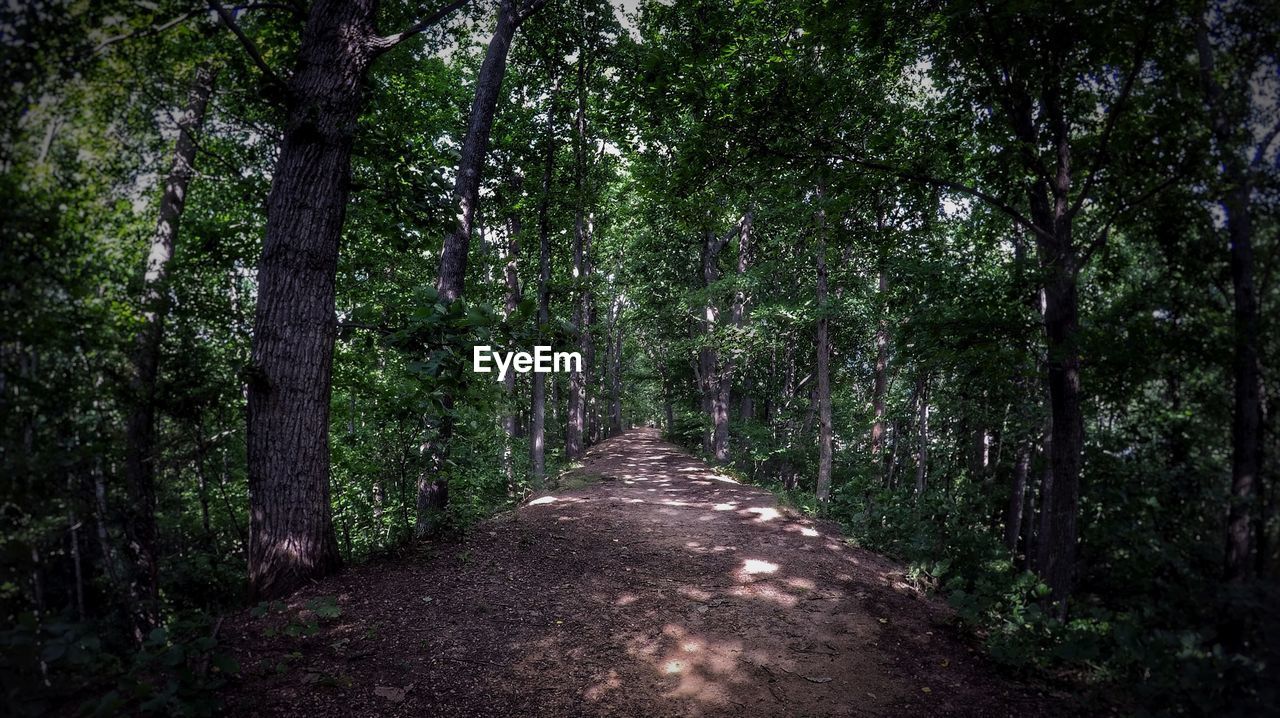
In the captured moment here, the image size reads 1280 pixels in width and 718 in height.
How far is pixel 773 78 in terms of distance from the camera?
17.5 feet

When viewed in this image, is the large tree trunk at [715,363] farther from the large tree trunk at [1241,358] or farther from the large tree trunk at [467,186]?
the large tree trunk at [1241,358]

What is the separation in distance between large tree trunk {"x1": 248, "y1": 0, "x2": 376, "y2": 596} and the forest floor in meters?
0.54

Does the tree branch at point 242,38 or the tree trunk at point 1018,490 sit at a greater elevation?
the tree branch at point 242,38

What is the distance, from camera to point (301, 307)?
397cm

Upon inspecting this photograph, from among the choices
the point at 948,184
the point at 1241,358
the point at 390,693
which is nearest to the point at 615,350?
the point at 948,184

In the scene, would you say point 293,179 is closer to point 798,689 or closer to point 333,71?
point 333,71

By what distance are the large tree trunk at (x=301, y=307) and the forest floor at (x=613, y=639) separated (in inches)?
21.2

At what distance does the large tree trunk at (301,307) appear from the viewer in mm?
3852

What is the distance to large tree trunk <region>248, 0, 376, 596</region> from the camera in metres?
3.85

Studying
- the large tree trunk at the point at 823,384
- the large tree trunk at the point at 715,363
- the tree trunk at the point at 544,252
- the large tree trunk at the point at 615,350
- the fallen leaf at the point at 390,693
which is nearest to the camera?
the fallen leaf at the point at 390,693

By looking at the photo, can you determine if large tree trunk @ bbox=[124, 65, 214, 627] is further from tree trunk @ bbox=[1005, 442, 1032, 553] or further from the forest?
tree trunk @ bbox=[1005, 442, 1032, 553]

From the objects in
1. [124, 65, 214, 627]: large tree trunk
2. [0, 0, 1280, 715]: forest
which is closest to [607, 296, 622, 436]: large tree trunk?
[0, 0, 1280, 715]: forest

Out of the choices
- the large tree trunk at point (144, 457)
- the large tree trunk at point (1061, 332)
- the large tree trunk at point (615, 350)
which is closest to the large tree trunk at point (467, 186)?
the large tree trunk at point (144, 457)

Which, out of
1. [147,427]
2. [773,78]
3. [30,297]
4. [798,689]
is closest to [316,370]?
[147,427]
